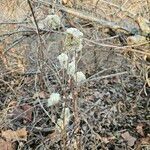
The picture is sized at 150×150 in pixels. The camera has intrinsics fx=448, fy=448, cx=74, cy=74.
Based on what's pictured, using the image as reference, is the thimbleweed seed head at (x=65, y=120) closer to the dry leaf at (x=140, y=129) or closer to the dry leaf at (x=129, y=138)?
the dry leaf at (x=129, y=138)

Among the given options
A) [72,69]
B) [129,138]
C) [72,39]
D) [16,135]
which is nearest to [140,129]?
[129,138]

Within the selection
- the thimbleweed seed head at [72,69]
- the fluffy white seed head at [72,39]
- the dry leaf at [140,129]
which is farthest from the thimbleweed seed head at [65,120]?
the dry leaf at [140,129]

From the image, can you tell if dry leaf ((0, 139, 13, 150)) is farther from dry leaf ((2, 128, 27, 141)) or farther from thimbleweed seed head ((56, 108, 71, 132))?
thimbleweed seed head ((56, 108, 71, 132))

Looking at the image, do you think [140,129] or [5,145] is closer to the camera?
[5,145]

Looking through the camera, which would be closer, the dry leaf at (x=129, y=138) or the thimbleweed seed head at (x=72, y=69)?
the thimbleweed seed head at (x=72, y=69)

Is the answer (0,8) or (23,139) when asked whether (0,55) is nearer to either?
(23,139)

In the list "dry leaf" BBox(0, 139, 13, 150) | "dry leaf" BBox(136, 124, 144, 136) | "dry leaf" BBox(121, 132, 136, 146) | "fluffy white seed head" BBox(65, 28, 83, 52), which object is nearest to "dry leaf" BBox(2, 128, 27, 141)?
"dry leaf" BBox(0, 139, 13, 150)

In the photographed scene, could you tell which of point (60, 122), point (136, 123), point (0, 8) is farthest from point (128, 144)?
point (0, 8)

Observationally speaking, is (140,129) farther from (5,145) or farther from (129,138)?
(5,145)
